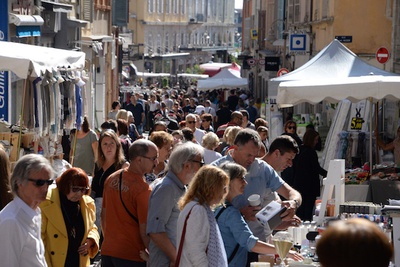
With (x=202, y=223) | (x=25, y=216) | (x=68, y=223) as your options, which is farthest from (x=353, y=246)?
(x=68, y=223)

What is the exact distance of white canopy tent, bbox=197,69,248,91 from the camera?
142 ft

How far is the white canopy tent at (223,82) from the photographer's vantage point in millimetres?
43406

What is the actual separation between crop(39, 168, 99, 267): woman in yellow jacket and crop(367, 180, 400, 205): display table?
4291 millimetres

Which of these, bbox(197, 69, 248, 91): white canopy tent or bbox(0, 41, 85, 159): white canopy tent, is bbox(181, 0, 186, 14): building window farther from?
bbox(0, 41, 85, 159): white canopy tent

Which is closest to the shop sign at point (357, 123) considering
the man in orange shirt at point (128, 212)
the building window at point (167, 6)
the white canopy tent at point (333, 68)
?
the white canopy tent at point (333, 68)

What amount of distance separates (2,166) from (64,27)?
18104mm

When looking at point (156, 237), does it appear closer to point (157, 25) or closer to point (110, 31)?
point (110, 31)

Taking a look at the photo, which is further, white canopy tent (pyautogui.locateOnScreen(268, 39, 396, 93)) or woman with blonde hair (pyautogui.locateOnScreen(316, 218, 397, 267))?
white canopy tent (pyautogui.locateOnScreen(268, 39, 396, 93))

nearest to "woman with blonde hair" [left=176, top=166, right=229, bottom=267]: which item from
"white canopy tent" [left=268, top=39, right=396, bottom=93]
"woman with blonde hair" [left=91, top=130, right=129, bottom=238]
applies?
"woman with blonde hair" [left=91, top=130, right=129, bottom=238]

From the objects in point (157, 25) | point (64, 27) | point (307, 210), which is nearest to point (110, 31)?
point (64, 27)

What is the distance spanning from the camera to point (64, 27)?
24.8 meters

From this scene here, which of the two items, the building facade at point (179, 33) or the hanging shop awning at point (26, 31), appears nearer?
the hanging shop awning at point (26, 31)

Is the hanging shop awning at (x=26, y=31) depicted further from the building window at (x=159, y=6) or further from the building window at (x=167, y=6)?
the building window at (x=167, y=6)

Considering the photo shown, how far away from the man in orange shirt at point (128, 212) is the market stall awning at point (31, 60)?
2.32m
